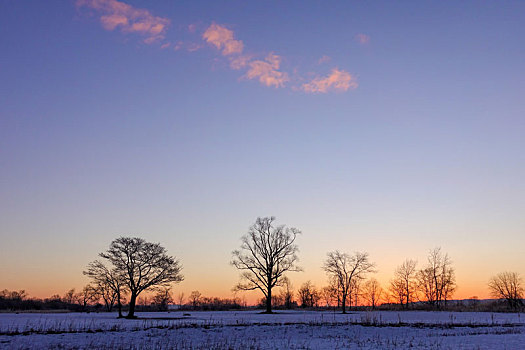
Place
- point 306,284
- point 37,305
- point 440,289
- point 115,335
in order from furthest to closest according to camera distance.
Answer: point 306,284 < point 37,305 < point 440,289 < point 115,335

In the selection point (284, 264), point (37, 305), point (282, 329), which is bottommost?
point (37, 305)

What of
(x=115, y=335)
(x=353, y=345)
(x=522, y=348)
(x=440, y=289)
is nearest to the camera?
(x=522, y=348)

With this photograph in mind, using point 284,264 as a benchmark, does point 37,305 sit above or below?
below

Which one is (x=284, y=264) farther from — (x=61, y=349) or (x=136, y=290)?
(x=61, y=349)

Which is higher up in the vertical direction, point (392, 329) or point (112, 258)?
point (112, 258)

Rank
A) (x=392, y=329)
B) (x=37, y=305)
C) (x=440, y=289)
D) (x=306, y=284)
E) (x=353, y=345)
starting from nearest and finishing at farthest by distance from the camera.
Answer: (x=353, y=345) < (x=392, y=329) < (x=440, y=289) < (x=37, y=305) < (x=306, y=284)

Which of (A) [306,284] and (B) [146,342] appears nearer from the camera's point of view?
(B) [146,342]

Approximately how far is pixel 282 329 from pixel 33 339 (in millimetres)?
15791

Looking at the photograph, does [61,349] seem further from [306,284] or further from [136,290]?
[306,284]

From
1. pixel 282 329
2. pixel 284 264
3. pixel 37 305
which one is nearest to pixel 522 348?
pixel 282 329

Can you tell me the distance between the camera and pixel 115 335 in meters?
25.2

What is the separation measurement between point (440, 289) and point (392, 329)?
83.2m

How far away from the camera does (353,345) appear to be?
2144 cm

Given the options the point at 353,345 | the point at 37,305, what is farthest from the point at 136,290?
the point at 37,305
